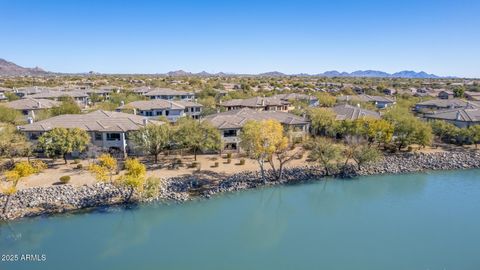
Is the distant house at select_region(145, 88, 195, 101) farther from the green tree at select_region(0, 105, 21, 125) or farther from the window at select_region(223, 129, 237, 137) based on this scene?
the window at select_region(223, 129, 237, 137)

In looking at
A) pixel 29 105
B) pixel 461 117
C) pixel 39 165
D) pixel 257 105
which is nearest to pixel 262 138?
pixel 39 165

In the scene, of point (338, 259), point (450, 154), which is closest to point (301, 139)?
point (450, 154)

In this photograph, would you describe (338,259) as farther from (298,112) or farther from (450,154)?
(298,112)

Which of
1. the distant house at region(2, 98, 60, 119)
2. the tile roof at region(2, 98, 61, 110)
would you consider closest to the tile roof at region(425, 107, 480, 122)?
the distant house at region(2, 98, 60, 119)

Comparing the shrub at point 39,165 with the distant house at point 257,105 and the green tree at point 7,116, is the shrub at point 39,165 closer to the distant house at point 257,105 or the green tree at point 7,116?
the green tree at point 7,116

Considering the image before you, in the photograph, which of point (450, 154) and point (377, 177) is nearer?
point (377, 177)

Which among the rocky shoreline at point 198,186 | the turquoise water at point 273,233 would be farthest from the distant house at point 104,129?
the turquoise water at point 273,233
